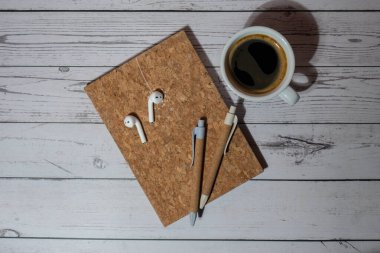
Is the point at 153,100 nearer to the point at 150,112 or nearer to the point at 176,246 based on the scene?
the point at 150,112

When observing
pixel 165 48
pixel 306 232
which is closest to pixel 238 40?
pixel 165 48

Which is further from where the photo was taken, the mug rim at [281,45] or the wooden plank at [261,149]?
the wooden plank at [261,149]

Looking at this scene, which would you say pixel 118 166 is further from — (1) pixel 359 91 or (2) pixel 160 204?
(1) pixel 359 91

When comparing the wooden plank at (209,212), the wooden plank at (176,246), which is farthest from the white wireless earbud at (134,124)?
the wooden plank at (176,246)

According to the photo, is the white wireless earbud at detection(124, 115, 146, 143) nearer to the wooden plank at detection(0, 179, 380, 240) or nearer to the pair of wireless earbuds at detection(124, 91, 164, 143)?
the pair of wireless earbuds at detection(124, 91, 164, 143)

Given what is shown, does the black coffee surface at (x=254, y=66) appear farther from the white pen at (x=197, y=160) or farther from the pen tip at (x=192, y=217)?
the pen tip at (x=192, y=217)

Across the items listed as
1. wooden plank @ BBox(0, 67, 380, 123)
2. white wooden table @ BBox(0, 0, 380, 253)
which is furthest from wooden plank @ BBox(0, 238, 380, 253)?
wooden plank @ BBox(0, 67, 380, 123)

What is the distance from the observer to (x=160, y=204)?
28.8 inches

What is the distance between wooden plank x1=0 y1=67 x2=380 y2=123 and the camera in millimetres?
724

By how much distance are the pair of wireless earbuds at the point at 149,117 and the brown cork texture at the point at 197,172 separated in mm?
96

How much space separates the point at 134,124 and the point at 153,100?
0.06 meters

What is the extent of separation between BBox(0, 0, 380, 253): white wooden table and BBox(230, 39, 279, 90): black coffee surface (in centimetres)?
6

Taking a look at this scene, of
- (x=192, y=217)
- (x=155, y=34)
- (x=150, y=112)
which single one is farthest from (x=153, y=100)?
(x=192, y=217)

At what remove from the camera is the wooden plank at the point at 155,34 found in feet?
2.35
